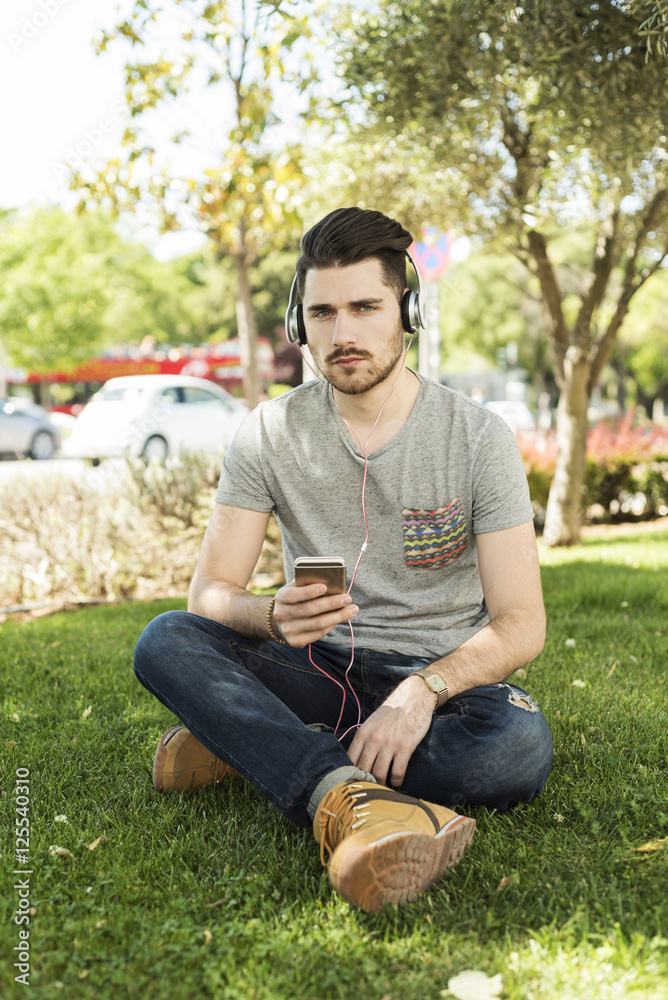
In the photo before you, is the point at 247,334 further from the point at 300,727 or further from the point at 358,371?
the point at 300,727

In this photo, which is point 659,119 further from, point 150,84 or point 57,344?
point 57,344

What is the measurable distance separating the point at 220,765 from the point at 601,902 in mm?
1302

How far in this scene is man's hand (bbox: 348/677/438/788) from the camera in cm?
242

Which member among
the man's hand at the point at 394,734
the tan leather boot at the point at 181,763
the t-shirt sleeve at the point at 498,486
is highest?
the t-shirt sleeve at the point at 498,486

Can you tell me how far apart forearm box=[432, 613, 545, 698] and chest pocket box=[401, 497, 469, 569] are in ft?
0.98

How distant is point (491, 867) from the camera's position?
229 centimetres

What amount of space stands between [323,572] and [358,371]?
0.84 meters

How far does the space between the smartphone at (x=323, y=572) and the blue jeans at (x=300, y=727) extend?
391 millimetres

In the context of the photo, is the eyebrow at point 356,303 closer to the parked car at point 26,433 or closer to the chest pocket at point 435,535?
the chest pocket at point 435,535

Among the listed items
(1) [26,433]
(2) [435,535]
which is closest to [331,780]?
(2) [435,535]

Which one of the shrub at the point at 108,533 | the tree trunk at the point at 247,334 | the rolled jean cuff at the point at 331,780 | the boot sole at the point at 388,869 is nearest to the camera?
the boot sole at the point at 388,869

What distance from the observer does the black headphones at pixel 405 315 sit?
3017 millimetres

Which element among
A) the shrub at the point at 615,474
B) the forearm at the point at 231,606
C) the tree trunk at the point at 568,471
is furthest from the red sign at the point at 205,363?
the forearm at the point at 231,606

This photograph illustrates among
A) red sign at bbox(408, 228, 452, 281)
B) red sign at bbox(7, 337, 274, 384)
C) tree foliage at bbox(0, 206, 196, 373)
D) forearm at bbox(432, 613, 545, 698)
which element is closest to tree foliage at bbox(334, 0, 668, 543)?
red sign at bbox(408, 228, 452, 281)
